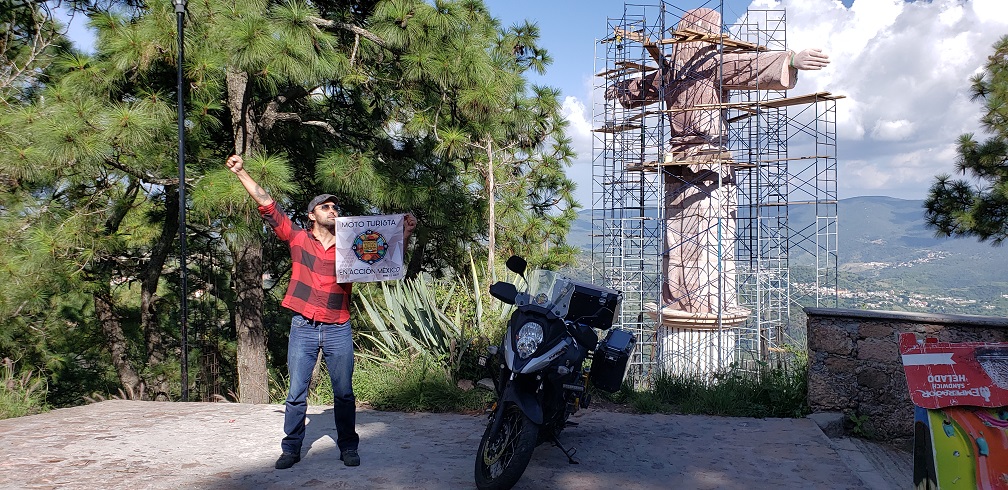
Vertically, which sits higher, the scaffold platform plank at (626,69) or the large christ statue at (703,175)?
the scaffold platform plank at (626,69)

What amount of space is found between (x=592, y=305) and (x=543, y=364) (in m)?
0.76

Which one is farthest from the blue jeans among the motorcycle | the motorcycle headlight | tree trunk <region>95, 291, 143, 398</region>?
tree trunk <region>95, 291, 143, 398</region>

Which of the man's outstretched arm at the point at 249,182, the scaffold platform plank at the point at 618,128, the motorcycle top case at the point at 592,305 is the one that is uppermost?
the scaffold platform plank at the point at 618,128

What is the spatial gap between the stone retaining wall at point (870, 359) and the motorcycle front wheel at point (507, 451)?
2.59 metres

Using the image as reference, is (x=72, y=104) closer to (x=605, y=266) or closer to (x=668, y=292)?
(x=668, y=292)

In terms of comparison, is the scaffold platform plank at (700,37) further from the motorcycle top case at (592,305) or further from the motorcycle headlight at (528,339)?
the motorcycle headlight at (528,339)

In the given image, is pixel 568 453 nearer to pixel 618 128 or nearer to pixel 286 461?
pixel 286 461

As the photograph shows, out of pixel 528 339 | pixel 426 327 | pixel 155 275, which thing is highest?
pixel 155 275

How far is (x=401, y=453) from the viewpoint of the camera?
427 cm

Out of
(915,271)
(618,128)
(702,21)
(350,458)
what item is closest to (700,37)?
(702,21)

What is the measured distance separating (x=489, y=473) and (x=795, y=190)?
15230 millimetres

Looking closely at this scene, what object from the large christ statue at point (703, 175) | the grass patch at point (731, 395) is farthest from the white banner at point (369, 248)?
the large christ statue at point (703, 175)

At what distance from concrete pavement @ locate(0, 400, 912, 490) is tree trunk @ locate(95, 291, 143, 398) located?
603 centimetres

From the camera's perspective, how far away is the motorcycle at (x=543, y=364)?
11.5ft
